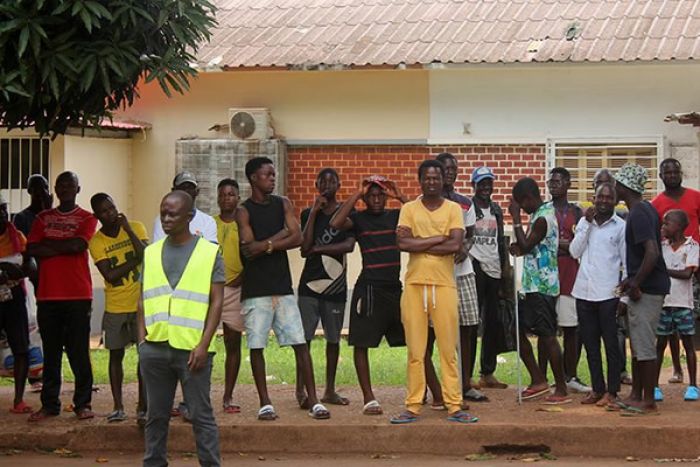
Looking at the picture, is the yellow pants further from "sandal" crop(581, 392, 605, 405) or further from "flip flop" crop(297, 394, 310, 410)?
"sandal" crop(581, 392, 605, 405)

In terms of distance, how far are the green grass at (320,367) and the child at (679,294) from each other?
147 cm

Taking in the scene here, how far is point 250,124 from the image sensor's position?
608 inches

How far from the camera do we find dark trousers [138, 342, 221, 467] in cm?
711

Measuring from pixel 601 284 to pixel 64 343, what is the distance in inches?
165

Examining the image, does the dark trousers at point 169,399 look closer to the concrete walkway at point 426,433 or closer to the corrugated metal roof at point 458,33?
the concrete walkway at point 426,433

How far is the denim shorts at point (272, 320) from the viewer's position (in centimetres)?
927

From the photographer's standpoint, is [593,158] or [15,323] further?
[593,158]

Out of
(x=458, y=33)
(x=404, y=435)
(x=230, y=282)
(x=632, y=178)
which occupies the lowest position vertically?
(x=404, y=435)

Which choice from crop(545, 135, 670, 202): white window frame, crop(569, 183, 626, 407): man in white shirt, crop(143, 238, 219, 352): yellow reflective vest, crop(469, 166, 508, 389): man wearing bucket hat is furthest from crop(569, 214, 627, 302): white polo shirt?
crop(545, 135, 670, 202): white window frame

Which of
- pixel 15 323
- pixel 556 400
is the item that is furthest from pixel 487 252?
pixel 15 323

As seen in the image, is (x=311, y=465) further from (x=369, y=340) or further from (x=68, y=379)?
(x=68, y=379)

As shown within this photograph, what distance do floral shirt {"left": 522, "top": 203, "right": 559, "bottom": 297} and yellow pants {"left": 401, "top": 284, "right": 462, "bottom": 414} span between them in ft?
3.25

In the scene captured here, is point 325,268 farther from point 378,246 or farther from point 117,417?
point 117,417

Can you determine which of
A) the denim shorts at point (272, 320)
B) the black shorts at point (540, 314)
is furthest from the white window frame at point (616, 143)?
the denim shorts at point (272, 320)
